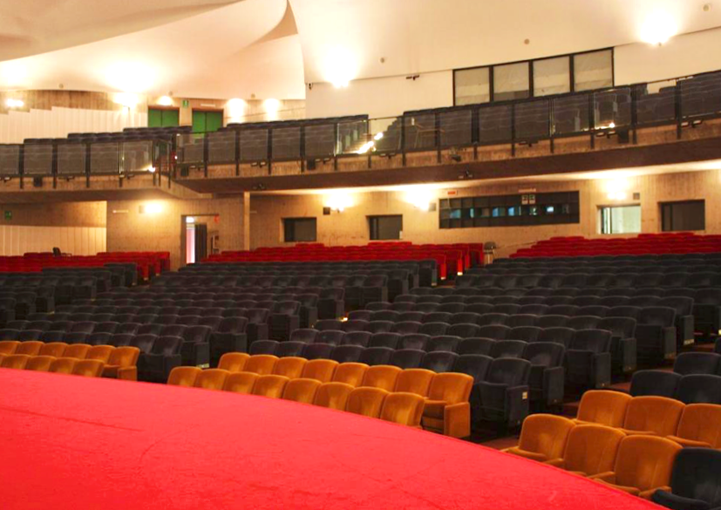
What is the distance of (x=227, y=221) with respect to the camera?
2053 centimetres

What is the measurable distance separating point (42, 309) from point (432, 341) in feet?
29.1

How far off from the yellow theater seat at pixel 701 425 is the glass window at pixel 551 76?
49.5 ft

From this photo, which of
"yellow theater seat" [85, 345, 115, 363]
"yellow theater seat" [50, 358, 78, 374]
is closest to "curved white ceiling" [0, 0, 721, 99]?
"yellow theater seat" [85, 345, 115, 363]

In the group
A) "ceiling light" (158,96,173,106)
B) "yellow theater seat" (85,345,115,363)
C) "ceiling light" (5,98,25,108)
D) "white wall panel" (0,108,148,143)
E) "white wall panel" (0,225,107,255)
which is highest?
"ceiling light" (158,96,173,106)

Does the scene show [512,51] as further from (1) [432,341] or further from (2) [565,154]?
(1) [432,341]

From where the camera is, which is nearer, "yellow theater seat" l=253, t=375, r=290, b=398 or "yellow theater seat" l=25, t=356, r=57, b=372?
"yellow theater seat" l=253, t=375, r=290, b=398

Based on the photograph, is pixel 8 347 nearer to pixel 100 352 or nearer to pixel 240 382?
pixel 100 352

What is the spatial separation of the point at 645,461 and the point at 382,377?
2.94 m

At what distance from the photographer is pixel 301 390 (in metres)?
6.12

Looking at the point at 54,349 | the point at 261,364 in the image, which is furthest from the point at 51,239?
the point at 261,364

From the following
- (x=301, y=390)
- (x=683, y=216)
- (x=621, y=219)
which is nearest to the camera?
(x=301, y=390)

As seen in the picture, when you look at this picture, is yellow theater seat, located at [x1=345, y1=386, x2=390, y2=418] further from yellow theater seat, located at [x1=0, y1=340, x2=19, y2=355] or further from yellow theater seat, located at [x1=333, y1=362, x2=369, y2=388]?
yellow theater seat, located at [x1=0, y1=340, x2=19, y2=355]

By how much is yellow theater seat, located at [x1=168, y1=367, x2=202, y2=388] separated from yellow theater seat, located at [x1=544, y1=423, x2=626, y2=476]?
384cm

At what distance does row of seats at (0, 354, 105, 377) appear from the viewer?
25.9ft
